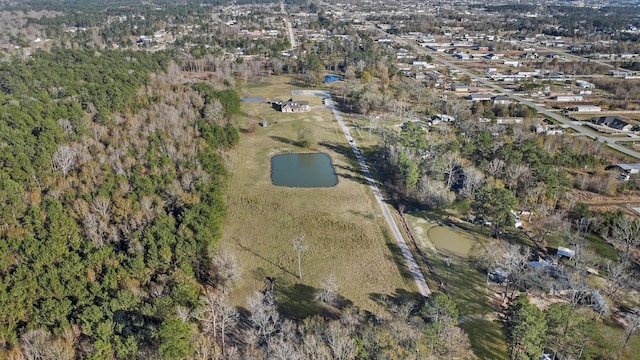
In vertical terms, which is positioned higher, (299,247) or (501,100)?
(501,100)

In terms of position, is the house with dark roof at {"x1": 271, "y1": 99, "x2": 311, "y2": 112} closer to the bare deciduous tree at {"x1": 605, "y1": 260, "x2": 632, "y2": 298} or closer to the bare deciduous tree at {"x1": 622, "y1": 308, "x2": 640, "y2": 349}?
the bare deciduous tree at {"x1": 605, "y1": 260, "x2": 632, "y2": 298}

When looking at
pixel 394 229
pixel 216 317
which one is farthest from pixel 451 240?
pixel 216 317

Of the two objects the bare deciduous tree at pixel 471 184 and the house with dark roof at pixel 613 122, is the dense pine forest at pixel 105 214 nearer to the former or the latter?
the bare deciduous tree at pixel 471 184

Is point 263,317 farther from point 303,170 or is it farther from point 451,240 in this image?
point 303,170

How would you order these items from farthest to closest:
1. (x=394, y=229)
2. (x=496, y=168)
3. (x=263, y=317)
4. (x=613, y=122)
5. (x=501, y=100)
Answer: (x=501, y=100)
(x=613, y=122)
(x=496, y=168)
(x=394, y=229)
(x=263, y=317)

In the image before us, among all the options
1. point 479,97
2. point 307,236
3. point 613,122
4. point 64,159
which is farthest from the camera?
point 479,97

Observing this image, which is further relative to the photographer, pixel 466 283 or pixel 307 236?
pixel 307 236

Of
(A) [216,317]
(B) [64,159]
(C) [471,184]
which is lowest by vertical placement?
(A) [216,317]

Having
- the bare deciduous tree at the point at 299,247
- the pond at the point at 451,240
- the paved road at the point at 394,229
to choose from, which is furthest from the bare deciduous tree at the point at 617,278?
the bare deciduous tree at the point at 299,247
